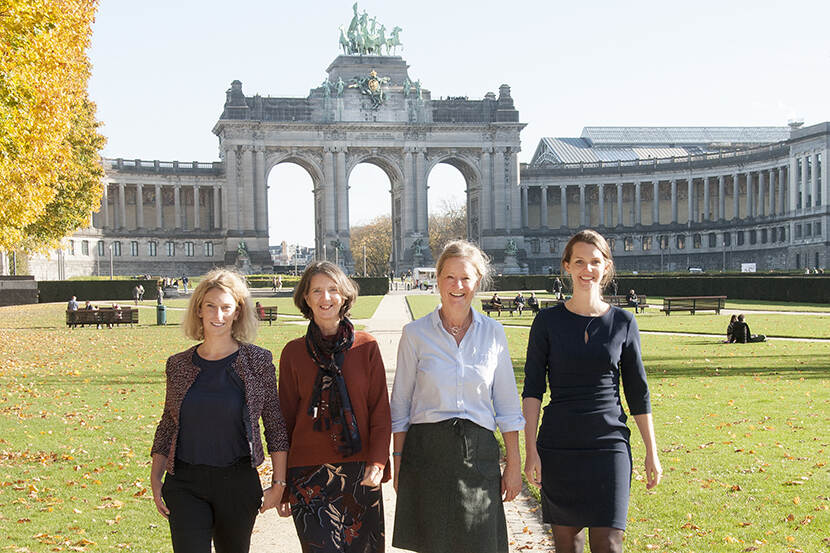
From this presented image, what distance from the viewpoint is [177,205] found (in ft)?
372

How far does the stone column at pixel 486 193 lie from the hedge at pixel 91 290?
50.4 meters

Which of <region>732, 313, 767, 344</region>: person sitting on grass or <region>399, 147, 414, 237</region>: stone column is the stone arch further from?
<region>732, 313, 767, 344</region>: person sitting on grass

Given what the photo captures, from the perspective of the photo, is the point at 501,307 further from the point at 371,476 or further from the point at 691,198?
the point at 691,198

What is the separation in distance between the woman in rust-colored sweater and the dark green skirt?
10.2 inches

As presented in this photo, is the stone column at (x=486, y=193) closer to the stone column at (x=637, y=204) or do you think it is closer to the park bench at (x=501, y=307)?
the stone column at (x=637, y=204)

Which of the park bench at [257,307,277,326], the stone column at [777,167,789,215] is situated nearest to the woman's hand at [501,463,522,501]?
the park bench at [257,307,277,326]

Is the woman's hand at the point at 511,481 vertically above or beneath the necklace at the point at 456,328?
beneath

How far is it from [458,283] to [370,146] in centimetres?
10302

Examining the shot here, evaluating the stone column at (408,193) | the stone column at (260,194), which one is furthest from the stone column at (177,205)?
the stone column at (408,193)

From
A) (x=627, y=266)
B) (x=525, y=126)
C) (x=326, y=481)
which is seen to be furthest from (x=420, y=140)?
(x=326, y=481)

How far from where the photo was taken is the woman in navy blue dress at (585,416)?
6.18m

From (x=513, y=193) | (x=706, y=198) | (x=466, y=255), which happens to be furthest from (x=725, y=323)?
(x=706, y=198)

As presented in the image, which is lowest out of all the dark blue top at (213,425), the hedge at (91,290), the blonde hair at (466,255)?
the hedge at (91,290)

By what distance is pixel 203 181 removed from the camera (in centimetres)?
11269
